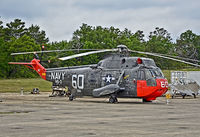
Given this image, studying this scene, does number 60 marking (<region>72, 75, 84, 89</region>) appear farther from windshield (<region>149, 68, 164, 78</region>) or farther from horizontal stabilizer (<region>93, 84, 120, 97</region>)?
windshield (<region>149, 68, 164, 78</region>)

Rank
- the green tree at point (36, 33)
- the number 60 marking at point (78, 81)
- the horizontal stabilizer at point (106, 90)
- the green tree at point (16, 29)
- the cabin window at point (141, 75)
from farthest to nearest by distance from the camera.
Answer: the green tree at point (36, 33) → the green tree at point (16, 29) → the number 60 marking at point (78, 81) → the horizontal stabilizer at point (106, 90) → the cabin window at point (141, 75)

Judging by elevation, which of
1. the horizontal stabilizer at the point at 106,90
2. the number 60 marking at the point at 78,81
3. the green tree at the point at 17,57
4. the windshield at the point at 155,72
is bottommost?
the horizontal stabilizer at the point at 106,90

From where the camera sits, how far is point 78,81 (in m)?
33.4

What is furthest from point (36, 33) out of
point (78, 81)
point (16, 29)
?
Answer: point (78, 81)

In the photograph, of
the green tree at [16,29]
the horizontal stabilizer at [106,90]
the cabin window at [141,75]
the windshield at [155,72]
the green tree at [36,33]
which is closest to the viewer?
the windshield at [155,72]

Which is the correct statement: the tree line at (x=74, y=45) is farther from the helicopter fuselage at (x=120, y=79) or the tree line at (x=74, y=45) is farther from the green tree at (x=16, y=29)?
the helicopter fuselage at (x=120, y=79)

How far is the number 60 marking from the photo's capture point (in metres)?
33.2

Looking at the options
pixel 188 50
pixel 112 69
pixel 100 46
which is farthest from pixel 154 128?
pixel 188 50

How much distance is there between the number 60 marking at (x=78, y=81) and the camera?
3320 centimetres

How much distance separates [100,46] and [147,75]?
66511mm

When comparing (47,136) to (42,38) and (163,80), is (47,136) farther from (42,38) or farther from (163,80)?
(42,38)

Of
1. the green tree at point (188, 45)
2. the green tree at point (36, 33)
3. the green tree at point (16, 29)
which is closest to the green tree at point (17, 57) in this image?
the green tree at point (16, 29)

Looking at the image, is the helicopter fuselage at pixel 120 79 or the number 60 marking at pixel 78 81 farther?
the number 60 marking at pixel 78 81

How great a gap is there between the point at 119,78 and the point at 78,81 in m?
4.63
